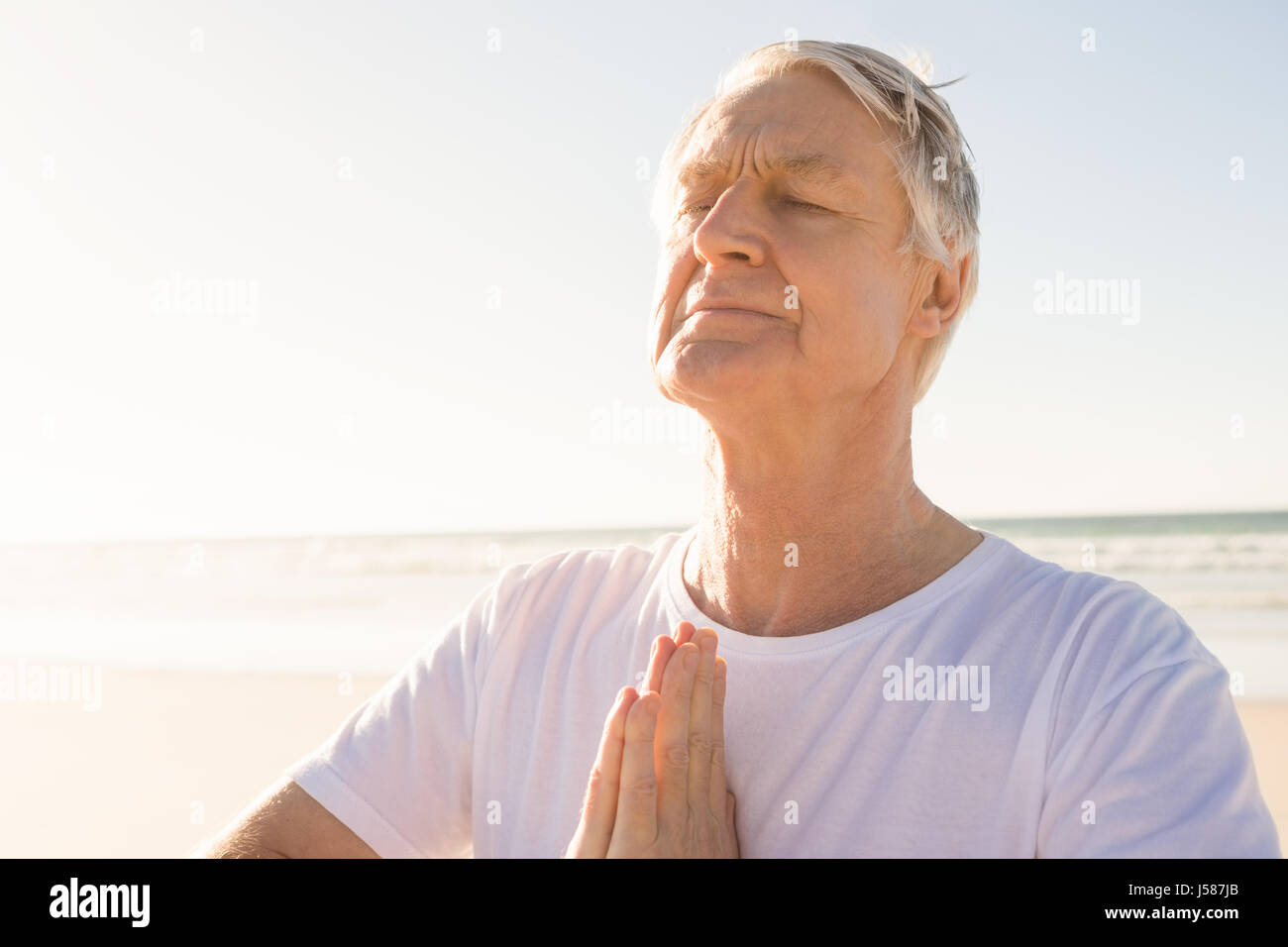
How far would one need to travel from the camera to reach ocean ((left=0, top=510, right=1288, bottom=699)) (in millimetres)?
10961

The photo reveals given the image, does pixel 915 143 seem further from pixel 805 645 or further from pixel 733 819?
pixel 733 819

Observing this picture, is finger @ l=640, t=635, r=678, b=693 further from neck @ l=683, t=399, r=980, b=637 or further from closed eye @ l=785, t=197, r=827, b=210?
closed eye @ l=785, t=197, r=827, b=210

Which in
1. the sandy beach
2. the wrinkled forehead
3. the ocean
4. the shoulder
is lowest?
the sandy beach

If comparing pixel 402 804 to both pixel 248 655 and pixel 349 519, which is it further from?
pixel 349 519

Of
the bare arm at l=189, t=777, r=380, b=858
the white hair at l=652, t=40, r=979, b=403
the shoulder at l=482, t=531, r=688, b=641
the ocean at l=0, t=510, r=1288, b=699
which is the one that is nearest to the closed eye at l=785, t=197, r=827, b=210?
the white hair at l=652, t=40, r=979, b=403

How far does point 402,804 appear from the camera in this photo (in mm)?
1877

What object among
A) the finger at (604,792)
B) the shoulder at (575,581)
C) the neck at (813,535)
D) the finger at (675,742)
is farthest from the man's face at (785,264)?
the finger at (604,792)

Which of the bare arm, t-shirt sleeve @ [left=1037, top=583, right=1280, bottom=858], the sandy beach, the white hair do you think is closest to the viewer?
t-shirt sleeve @ [left=1037, top=583, right=1280, bottom=858]

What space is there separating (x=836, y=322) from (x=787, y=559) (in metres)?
0.44

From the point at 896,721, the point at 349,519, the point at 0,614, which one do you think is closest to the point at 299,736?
the point at 896,721

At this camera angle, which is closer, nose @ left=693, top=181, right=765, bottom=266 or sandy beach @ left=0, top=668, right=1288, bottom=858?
nose @ left=693, top=181, right=765, bottom=266

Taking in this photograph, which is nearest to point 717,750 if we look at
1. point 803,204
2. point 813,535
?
point 813,535

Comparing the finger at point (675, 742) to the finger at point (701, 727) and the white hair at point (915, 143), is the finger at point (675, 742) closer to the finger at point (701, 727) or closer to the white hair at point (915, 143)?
the finger at point (701, 727)

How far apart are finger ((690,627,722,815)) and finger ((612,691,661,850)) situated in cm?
9
